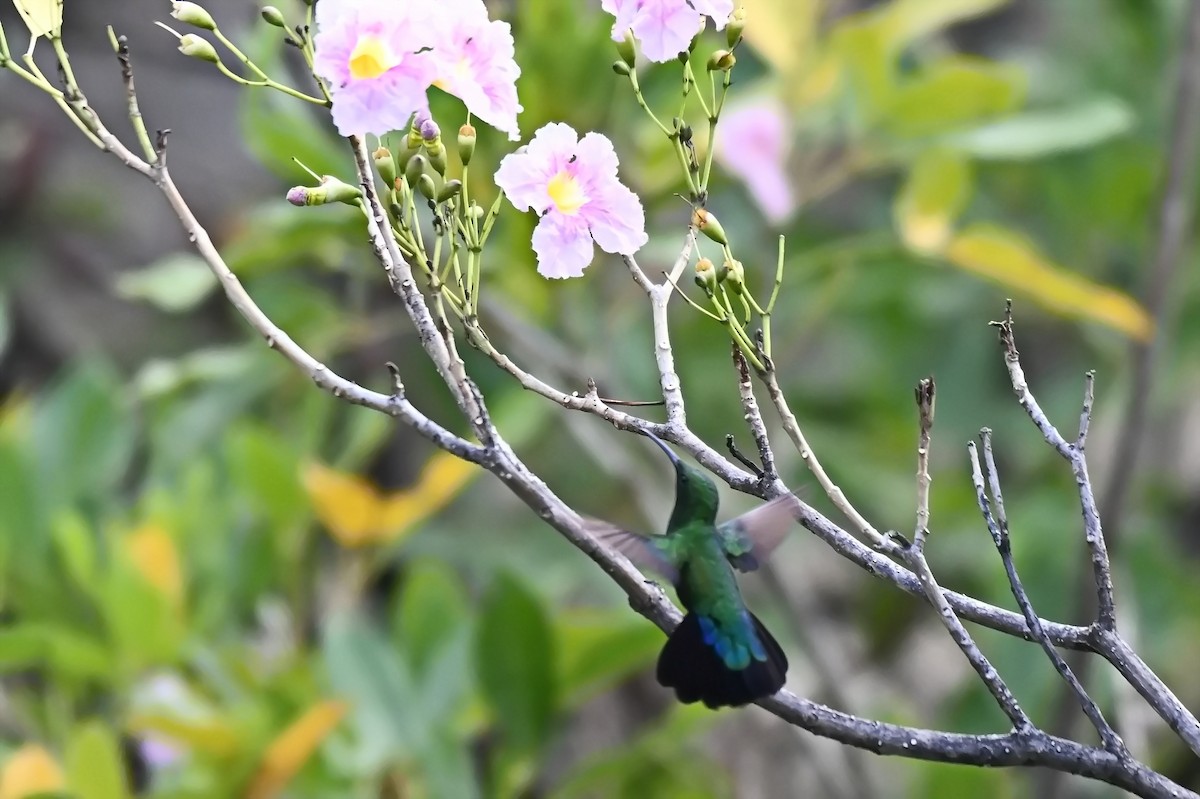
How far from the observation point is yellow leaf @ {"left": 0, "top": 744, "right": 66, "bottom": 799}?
1178 mm

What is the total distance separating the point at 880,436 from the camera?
2088mm

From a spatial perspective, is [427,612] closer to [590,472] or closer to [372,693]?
[372,693]

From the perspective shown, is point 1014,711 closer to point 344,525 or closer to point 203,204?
point 344,525

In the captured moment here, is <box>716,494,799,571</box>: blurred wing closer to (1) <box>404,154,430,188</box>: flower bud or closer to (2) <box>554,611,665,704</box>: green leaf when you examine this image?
(1) <box>404,154,430,188</box>: flower bud

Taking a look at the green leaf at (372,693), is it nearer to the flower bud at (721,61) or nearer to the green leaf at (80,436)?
the green leaf at (80,436)

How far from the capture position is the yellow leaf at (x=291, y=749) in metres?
1.19

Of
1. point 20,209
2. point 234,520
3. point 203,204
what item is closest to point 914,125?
point 234,520

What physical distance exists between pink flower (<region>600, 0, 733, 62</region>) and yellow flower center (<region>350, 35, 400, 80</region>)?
11 centimetres

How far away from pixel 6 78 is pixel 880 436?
75.1 inches

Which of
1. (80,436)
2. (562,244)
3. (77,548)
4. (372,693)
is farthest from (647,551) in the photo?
(80,436)

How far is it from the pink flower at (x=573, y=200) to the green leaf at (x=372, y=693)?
826mm

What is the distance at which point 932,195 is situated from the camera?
1.45 metres

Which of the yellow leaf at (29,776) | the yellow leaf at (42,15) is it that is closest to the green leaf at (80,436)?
the yellow leaf at (29,776)

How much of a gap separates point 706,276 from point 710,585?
143 millimetres
